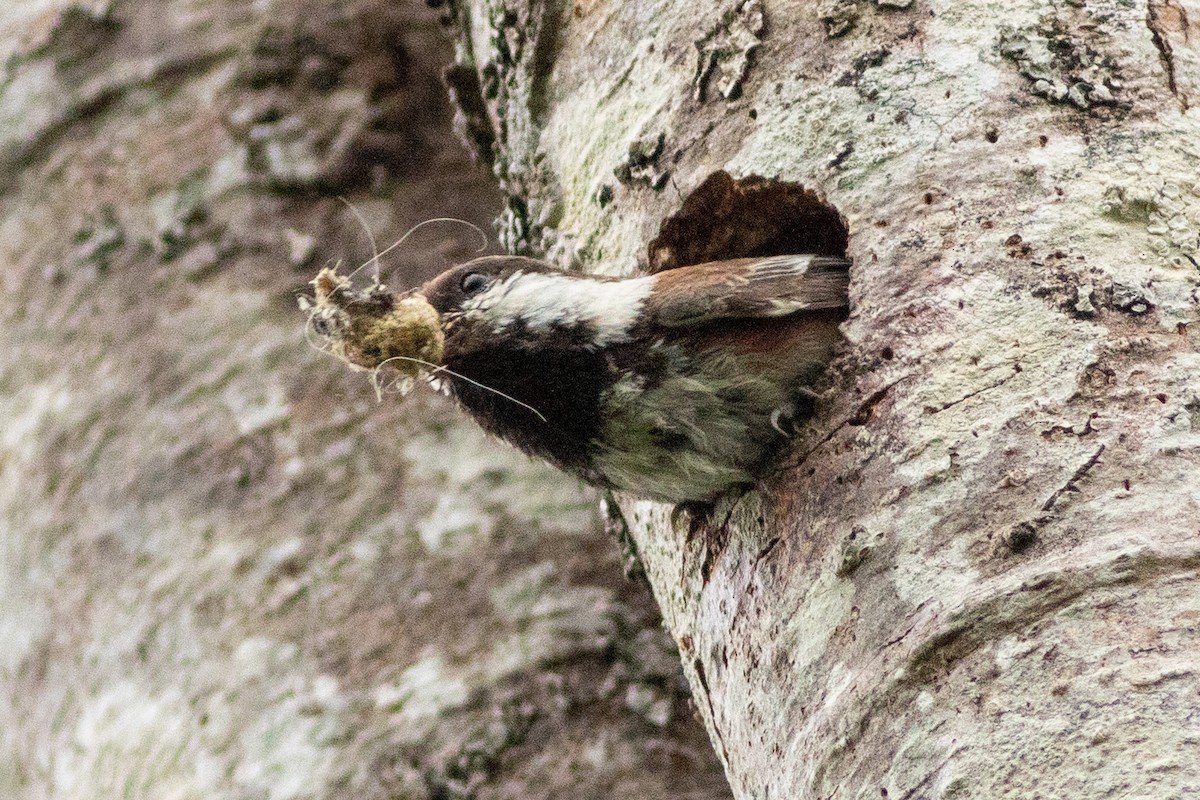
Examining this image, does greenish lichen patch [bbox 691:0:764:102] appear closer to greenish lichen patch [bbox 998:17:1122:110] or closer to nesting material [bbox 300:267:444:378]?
greenish lichen patch [bbox 998:17:1122:110]

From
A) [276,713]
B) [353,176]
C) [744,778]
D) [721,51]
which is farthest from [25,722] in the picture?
[721,51]

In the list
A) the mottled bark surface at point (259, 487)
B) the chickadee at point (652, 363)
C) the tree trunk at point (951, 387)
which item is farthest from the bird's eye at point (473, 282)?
the mottled bark surface at point (259, 487)

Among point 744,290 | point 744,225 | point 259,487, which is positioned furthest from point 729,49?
point 259,487

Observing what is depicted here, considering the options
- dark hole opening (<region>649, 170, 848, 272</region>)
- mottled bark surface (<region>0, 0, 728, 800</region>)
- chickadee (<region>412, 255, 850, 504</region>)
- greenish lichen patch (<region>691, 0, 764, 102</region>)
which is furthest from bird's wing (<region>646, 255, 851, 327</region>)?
mottled bark surface (<region>0, 0, 728, 800</region>)

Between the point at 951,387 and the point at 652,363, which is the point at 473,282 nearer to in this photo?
the point at 652,363

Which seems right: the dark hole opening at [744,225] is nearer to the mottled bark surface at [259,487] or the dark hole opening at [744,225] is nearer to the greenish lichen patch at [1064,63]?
the greenish lichen patch at [1064,63]
